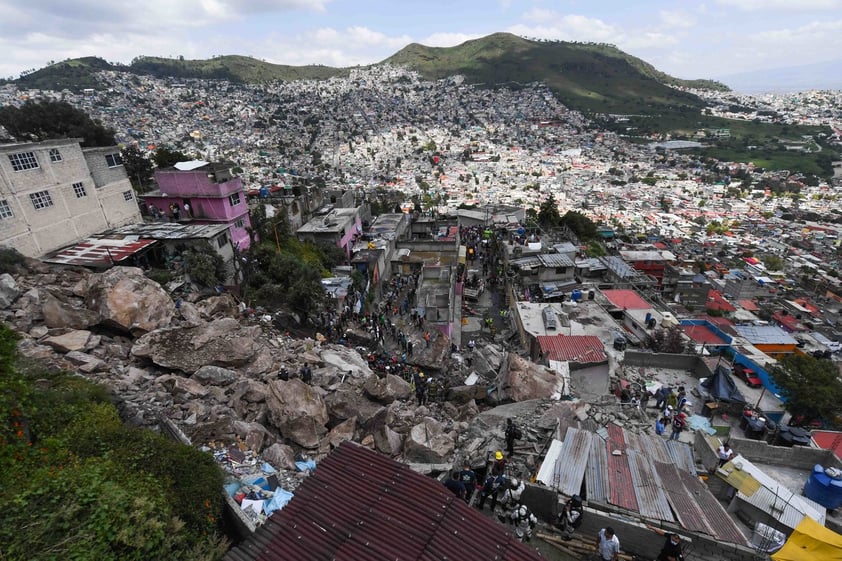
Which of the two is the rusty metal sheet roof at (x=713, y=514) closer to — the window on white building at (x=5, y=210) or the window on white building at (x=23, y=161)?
the window on white building at (x=5, y=210)

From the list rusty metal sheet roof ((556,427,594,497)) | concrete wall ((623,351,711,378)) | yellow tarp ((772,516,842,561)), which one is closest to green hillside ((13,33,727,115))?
concrete wall ((623,351,711,378))

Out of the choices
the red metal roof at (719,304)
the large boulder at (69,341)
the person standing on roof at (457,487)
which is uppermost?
the large boulder at (69,341)

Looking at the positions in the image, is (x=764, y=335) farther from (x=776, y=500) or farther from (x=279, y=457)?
(x=279, y=457)

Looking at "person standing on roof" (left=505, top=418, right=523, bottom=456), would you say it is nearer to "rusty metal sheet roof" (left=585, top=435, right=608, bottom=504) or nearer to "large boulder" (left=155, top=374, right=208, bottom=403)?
"rusty metal sheet roof" (left=585, top=435, right=608, bottom=504)

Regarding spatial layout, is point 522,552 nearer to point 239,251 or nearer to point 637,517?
point 637,517

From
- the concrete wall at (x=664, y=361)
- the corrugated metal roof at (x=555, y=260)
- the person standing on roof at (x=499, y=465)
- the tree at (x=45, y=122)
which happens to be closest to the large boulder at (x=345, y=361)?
the person standing on roof at (x=499, y=465)

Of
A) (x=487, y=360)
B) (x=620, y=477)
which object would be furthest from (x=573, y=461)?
(x=487, y=360)
